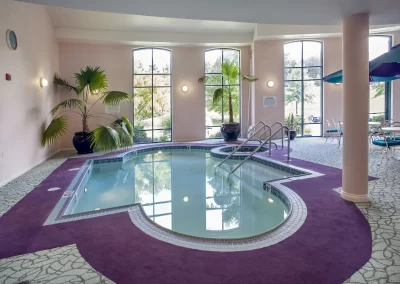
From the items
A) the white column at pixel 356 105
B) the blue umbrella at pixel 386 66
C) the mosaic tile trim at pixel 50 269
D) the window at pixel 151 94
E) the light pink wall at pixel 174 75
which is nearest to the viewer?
the mosaic tile trim at pixel 50 269

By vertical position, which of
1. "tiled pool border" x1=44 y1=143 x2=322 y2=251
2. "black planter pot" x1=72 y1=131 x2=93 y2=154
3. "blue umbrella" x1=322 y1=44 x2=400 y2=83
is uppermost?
"blue umbrella" x1=322 y1=44 x2=400 y2=83

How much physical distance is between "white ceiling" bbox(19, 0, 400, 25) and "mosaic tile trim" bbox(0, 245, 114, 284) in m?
2.37

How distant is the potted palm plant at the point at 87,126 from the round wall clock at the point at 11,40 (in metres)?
2.19

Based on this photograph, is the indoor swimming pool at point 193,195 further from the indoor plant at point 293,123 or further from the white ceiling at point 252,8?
the indoor plant at point 293,123

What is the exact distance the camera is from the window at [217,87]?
36.0 ft

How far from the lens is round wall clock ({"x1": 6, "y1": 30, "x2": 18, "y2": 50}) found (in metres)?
5.02

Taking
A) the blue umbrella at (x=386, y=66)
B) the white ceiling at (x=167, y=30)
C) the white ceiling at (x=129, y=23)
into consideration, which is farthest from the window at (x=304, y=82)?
the blue umbrella at (x=386, y=66)

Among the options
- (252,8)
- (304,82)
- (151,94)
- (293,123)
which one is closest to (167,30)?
(151,94)

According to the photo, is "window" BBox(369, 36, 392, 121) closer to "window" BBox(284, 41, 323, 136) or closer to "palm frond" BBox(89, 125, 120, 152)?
"window" BBox(284, 41, 323, 136)

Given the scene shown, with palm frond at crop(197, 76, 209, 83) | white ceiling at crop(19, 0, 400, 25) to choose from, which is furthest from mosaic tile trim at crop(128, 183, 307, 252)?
palm frond at crop(197, 76, 209, 83)

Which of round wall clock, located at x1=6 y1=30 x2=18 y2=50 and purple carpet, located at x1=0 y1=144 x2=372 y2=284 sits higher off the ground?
round wall clock, located at x1=6 y1=30 x2=18 y2=50

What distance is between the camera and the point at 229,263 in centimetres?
224

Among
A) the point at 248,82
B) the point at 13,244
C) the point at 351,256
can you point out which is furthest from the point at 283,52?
the point at 13,244

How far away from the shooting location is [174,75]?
34.3 feet
